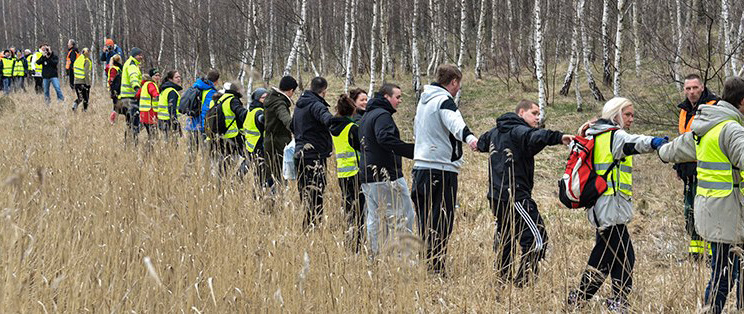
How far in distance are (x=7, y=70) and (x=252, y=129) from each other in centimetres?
1961

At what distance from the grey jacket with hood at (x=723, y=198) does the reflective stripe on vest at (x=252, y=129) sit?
4461mm

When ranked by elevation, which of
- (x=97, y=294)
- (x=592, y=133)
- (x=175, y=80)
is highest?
(x=175, y=80)

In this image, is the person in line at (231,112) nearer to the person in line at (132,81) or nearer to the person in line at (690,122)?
the person in line at (132,81)

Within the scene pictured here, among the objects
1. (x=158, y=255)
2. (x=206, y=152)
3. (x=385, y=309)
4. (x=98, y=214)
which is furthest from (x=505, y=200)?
(x=206, y=152)

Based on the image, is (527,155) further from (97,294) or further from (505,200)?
(97,294)

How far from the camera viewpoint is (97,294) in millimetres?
2855

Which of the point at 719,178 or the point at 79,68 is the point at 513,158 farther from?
the point at 79,68

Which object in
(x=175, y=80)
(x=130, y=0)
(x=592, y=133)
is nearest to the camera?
(x=592, y=133)

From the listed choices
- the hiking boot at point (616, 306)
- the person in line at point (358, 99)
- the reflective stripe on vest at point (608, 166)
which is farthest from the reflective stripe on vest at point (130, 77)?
the hiking boot at point (616, 306)

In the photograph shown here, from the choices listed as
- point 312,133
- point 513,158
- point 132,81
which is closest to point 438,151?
point 513,158

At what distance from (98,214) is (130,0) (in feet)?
104

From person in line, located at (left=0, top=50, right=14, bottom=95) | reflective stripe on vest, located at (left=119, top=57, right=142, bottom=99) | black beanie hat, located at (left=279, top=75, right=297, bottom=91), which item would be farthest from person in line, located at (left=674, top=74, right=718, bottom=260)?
person in line, located at (left=0, top=50, right=14, bottom=95)

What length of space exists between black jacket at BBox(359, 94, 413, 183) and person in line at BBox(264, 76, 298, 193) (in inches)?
51.7

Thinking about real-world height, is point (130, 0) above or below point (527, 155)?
above
